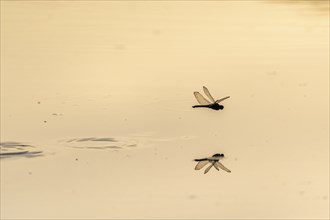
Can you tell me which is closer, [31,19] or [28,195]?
[28,195]

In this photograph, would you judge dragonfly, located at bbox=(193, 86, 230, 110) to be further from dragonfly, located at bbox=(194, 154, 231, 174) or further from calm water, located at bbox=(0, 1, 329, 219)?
dragonfly, located at bbox=(194, 154, 231, 174)

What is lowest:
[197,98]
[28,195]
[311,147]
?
[28,195]

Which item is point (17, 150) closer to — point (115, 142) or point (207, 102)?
point (115, 142)

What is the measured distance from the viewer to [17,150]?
2793mm

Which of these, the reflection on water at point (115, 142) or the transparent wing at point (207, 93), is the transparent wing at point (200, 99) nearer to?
the transparent wing at point (207, 93)

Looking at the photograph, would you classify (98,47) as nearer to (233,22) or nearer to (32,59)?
(32,59)

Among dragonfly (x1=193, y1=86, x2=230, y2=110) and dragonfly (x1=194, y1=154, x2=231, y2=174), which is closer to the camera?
dragonfly (x1=194, y1=154, x2=231, y2=174)

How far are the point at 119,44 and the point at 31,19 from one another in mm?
354

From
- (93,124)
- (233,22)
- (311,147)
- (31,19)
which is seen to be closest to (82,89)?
(93,124)

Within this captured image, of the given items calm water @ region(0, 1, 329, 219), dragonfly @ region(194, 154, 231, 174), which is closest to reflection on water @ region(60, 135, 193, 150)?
calm water @ region(0, 1, 329, 219)

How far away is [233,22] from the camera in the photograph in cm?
301

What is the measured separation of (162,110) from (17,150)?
0.56 meters

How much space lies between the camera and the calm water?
272 cm

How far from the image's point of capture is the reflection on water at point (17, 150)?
279 cm
